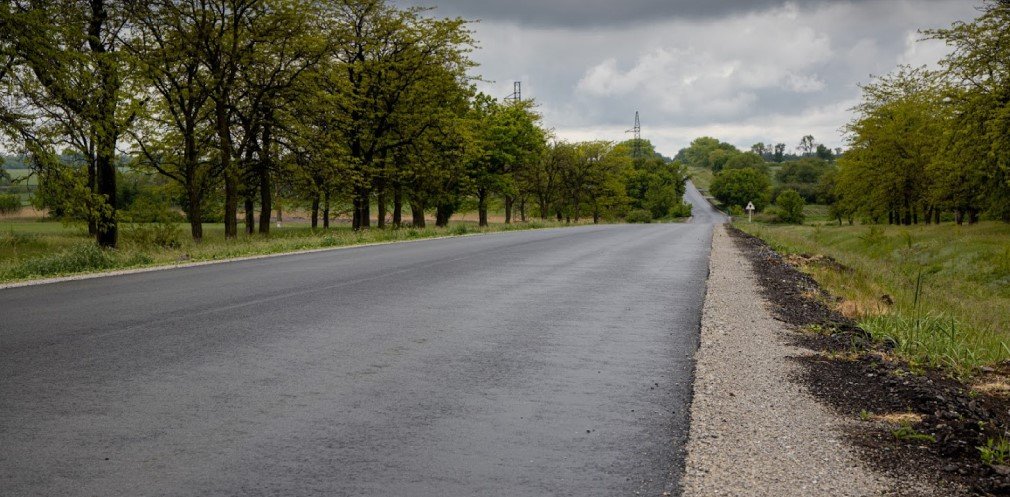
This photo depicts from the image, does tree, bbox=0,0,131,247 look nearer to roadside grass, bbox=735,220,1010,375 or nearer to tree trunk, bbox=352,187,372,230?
tree trunk, bbox=352,187,372,230

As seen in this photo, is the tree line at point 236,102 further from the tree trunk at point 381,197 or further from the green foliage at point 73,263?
the green foliage at point 73,263

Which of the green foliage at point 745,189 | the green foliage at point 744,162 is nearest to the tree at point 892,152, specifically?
the green foliage at point 745,189

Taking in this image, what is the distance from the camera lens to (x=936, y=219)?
53.9 m

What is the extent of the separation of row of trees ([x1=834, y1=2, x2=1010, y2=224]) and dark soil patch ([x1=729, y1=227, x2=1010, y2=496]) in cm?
2059

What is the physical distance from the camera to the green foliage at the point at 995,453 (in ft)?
12.2

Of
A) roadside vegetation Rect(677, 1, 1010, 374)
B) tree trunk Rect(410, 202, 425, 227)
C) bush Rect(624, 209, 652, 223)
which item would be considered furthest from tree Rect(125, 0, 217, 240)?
bush Rect(624, 209, 652, 223)

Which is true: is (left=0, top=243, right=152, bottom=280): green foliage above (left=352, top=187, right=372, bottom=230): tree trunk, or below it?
below

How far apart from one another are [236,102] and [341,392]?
85.0 ft

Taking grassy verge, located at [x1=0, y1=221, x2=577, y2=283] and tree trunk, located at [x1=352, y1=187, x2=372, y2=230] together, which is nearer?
grassy verge, located at [x1=0, y1=221, x2=577, y2=283]

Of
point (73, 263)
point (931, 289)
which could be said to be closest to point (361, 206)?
point (73, 263)

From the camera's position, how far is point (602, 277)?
13.3 metres

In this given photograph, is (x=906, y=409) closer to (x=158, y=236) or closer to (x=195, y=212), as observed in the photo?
(x=158, y=236)

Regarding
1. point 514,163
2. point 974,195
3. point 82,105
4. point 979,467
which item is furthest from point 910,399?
point 514,163

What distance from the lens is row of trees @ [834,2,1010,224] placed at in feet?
77.4
